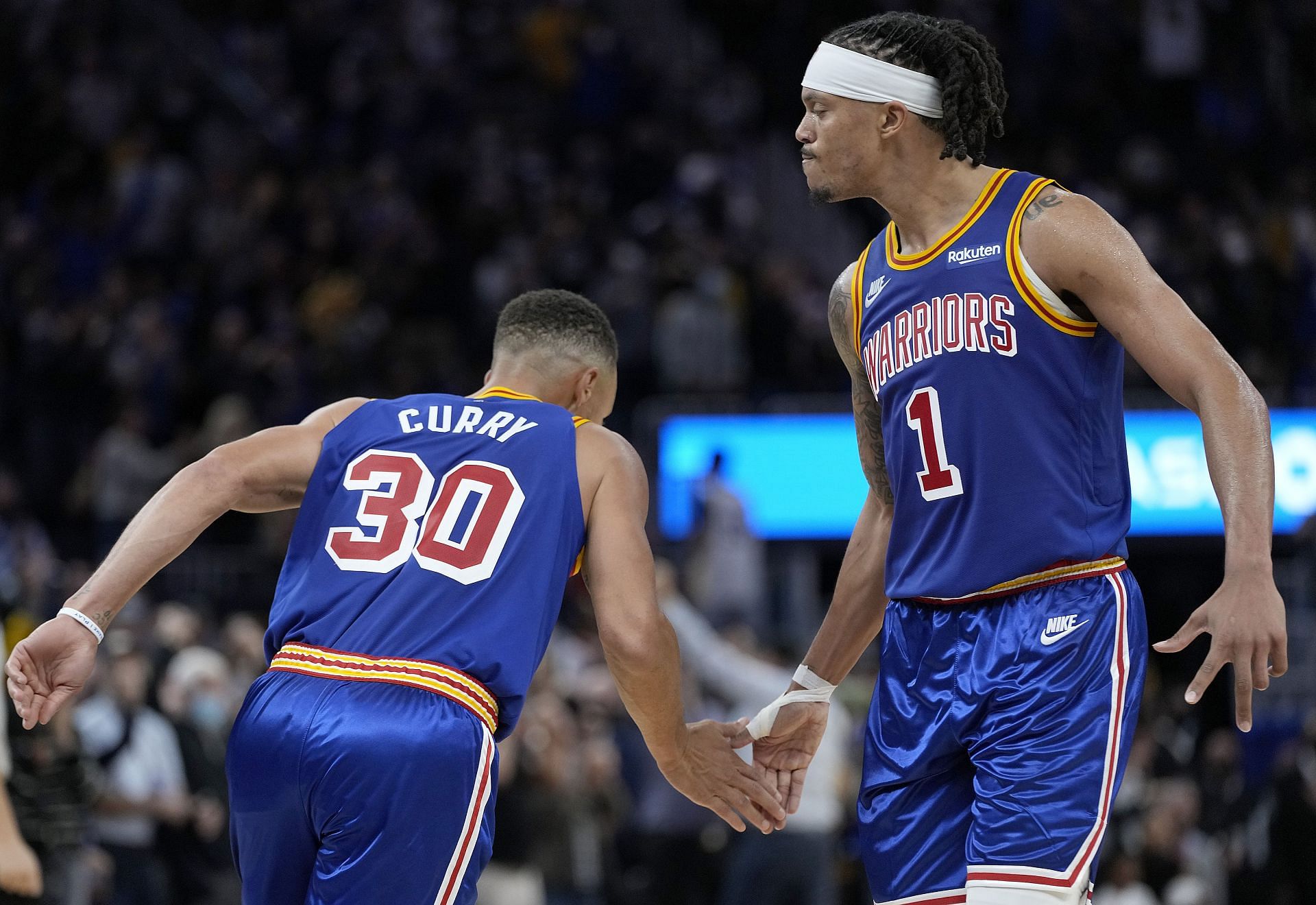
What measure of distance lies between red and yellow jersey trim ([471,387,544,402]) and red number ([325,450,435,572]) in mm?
417

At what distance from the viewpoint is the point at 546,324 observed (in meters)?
5.18

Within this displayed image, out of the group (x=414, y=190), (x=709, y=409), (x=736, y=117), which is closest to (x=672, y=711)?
(x=709, y=409)

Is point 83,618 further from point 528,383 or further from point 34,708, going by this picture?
point 528,383

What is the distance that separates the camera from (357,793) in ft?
14.1

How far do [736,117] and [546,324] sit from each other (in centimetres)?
1486

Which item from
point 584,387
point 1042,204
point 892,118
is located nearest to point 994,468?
point 1042,204

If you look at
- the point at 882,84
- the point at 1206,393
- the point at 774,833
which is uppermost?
the point at 882,84

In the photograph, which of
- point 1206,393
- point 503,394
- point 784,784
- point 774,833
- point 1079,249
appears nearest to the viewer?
point 1206,393

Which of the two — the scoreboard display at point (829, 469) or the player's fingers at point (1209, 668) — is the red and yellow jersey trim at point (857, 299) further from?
the scoreboard display at point (829, 469)

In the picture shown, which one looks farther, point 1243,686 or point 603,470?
point 603,470

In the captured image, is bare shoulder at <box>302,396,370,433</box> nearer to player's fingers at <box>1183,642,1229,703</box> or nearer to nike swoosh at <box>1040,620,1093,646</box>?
nike swoosh at <box>1040,620,1093,646</box>

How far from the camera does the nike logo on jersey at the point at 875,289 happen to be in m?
4.72

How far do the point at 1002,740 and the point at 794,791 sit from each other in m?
1.21

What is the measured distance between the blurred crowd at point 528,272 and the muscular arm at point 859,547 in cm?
495
